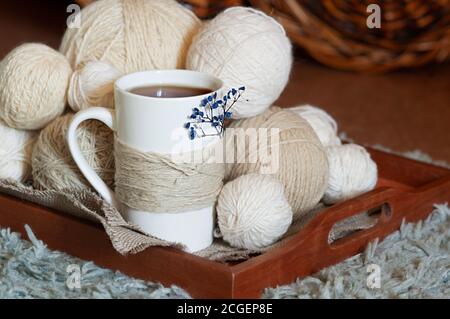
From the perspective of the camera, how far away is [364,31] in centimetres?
158

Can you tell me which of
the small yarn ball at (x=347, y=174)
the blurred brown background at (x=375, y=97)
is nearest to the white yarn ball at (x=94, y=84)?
the small yarn ball at (x=347, y=174)

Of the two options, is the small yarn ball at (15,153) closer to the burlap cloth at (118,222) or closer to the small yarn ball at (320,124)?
the burlap cloth at (118,222)

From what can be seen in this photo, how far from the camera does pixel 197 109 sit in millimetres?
771

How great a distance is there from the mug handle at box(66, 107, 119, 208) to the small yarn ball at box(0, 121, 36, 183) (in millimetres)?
104

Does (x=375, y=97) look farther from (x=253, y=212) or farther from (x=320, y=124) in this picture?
(x=253, y=212)

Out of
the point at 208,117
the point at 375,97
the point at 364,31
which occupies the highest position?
the point at 208,117

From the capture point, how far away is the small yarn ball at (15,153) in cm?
91

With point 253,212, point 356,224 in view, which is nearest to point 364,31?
point 356,224

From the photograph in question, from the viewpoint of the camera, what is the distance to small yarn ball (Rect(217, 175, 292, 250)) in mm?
791

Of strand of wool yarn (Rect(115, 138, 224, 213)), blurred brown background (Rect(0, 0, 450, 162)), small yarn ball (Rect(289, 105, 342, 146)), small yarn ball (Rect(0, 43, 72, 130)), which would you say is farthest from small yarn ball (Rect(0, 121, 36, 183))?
blurred brown background (Rect(0, 0, 450, 162))

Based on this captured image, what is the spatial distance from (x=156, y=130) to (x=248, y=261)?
0.48 ft

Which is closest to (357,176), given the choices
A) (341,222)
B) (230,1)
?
(341,222)

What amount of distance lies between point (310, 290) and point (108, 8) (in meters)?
0.38

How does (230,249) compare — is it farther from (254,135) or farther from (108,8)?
(108,8)
